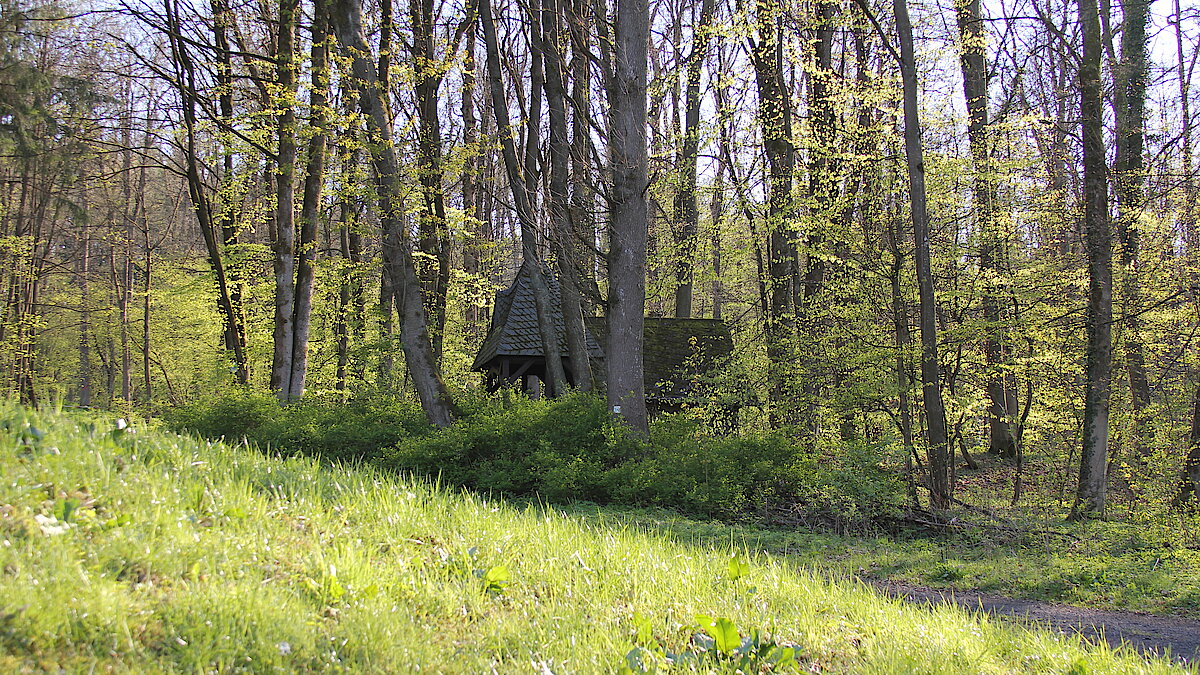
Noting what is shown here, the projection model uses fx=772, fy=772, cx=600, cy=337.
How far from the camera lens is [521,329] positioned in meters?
19.2

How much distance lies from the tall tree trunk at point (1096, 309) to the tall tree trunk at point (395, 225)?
32.6ft

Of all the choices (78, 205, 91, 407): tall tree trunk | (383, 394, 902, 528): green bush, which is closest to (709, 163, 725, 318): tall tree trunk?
(383, 394, 902, 528): green bush

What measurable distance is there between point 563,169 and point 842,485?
24.8 ft

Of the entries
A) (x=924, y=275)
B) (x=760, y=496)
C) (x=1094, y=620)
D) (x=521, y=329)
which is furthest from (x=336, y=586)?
(x=521, y=329)

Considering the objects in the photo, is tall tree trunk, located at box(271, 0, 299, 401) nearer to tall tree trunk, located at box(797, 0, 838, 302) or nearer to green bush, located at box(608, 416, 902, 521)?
green bush, located at box(608, 416, 902, 521)

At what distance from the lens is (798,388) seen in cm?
1438

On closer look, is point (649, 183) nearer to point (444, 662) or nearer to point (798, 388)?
point (798, 388)

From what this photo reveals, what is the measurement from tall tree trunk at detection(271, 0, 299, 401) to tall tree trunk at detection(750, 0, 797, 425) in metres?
9.29

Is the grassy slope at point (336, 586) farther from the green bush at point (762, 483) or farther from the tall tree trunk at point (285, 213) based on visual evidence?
the tall tree trunk at point (285, 213)

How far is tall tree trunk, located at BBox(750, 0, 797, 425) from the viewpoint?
1498 cm

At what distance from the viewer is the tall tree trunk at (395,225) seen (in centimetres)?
1241

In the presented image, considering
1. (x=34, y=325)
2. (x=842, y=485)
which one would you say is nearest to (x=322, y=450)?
(x=842, y=485)

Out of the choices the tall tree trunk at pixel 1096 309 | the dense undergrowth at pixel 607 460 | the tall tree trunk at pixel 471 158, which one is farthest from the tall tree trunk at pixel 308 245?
the tall tree trunk at pixel 1096 309

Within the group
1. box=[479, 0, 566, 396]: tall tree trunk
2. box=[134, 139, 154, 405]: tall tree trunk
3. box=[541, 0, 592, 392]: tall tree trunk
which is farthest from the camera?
box=[134, 139, 154, 405]: tall tree trunk
